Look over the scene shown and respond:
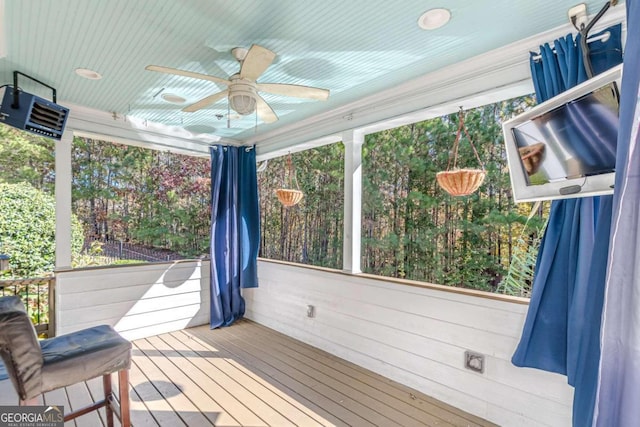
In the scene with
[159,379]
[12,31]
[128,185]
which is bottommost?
[159,379]

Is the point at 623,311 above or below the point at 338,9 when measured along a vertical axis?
below

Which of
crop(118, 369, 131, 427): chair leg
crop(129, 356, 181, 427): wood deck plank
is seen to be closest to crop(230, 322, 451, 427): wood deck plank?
crop(129, 356, 181, 427): wood deck plank

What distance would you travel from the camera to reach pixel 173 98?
2754 millimetres

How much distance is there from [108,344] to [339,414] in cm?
150

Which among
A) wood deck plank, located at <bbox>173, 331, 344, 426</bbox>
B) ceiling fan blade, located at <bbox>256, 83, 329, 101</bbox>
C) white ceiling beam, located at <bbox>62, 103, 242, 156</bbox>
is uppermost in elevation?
white ceiling beam, located at <bbox>62, 103, 242, 156</bbox>

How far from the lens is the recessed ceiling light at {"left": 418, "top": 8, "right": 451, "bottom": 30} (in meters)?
1.63

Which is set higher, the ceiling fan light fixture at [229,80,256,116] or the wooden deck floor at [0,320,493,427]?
the ceiling fan light fixture at [229,80,256,116]

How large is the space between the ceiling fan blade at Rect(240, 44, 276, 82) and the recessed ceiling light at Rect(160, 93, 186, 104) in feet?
3.85

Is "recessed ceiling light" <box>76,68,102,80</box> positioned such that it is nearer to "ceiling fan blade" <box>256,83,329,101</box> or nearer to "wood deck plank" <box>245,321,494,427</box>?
"ceiling fan blade" <box>256,83,329,101</box>

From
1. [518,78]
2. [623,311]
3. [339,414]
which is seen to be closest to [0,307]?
[339,414]

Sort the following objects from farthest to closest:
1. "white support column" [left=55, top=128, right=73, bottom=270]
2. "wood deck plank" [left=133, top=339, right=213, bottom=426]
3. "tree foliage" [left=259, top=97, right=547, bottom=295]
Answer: "tree foliage" [left=259, top=97, right=547, bottom=295] < "white support column" [left=55, top=128, right=73, bottom=270] < "wood deck plank" [left=133, top=339, right=213, bottom=426]

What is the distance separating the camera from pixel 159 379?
2547 mm

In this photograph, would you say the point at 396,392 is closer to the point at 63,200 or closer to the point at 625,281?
the point at 625,281

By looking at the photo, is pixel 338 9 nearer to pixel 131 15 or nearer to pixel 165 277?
pixel 131 15
